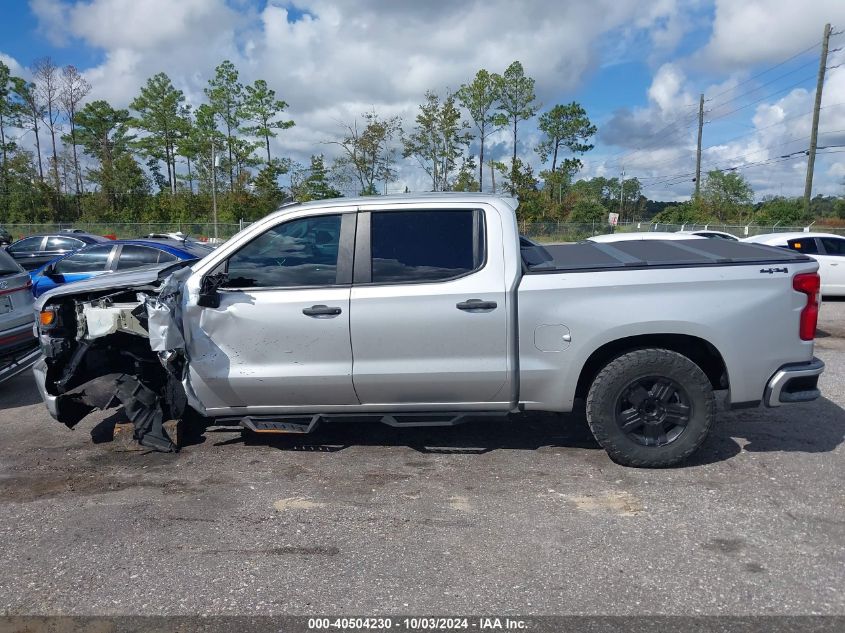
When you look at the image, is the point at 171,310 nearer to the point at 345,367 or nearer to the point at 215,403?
the point at 215,403

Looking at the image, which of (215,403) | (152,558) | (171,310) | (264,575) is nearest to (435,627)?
(264,575)

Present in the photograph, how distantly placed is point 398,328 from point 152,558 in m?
2.00

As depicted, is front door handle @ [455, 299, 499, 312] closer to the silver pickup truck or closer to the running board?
the silver pickup truck

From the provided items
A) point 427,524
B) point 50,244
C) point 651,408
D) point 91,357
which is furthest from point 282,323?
point 50,244

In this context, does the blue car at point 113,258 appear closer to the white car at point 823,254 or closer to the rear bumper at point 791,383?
the rear bumper at point 791,383

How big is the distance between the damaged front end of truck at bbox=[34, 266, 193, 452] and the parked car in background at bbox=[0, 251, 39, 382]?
5.09 ft

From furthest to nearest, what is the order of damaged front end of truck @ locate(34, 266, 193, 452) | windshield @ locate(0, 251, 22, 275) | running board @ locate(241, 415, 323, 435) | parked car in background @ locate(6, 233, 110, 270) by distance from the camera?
parked car in background @ locate(6, 233, 110, 270), windshield @ locate(0, 251, 22, 275), damaged front end of truck @ locate(34, 266, 193, 452), running board @ locate(241, 415, 323, 435)

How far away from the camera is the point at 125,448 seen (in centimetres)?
505

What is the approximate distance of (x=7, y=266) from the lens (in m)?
6.91

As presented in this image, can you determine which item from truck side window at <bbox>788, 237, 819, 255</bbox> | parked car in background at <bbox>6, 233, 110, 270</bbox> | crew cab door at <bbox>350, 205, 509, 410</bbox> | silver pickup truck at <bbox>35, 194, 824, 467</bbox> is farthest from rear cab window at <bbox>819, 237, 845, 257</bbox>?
parked car in background at <bbox>6, 233, 110, 270</bbox>

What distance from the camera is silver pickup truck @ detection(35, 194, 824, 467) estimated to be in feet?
13.5

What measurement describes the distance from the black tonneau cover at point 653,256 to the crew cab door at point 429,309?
43 centimetres

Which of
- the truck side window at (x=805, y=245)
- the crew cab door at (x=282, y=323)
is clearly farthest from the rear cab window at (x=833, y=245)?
the crew cab door at (x=282, y=323)

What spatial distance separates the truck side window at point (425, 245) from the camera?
14.1ft
